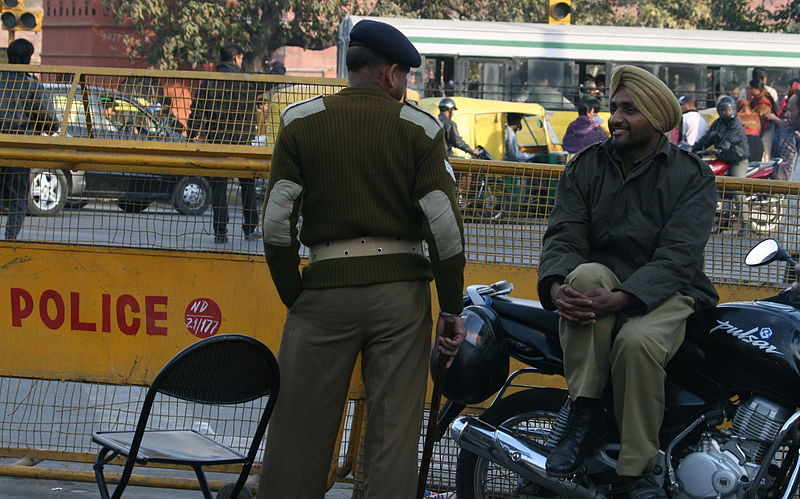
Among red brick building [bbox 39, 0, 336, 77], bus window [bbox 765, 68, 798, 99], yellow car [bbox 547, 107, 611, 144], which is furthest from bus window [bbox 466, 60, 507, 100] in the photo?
red brick building [bbox 39, 0, 336, 77]

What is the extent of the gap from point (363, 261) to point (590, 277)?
0.78m

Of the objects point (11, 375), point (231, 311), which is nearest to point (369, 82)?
point (231, 311)

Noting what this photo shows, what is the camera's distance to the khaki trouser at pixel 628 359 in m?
3.47

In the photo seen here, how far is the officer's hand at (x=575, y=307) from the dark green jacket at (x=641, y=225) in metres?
0.13

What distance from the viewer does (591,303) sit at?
3514mm

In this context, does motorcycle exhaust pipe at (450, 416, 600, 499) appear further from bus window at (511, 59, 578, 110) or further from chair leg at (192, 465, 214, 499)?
bus window at (511, 59, 578, 110)

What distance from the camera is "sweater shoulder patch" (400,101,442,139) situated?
333cm

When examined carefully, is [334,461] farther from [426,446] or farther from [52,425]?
[52,425]

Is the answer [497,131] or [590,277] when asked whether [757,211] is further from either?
[497,131]

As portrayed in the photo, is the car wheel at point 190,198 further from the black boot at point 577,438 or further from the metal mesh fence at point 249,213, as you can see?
the black boot at point 577,438

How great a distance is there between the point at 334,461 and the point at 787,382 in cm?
186

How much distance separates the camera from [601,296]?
3525 millimetres

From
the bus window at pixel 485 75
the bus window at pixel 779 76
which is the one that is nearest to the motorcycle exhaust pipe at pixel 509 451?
the bus window at pixel 485 75

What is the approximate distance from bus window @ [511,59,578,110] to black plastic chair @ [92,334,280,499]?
63.9 ft
